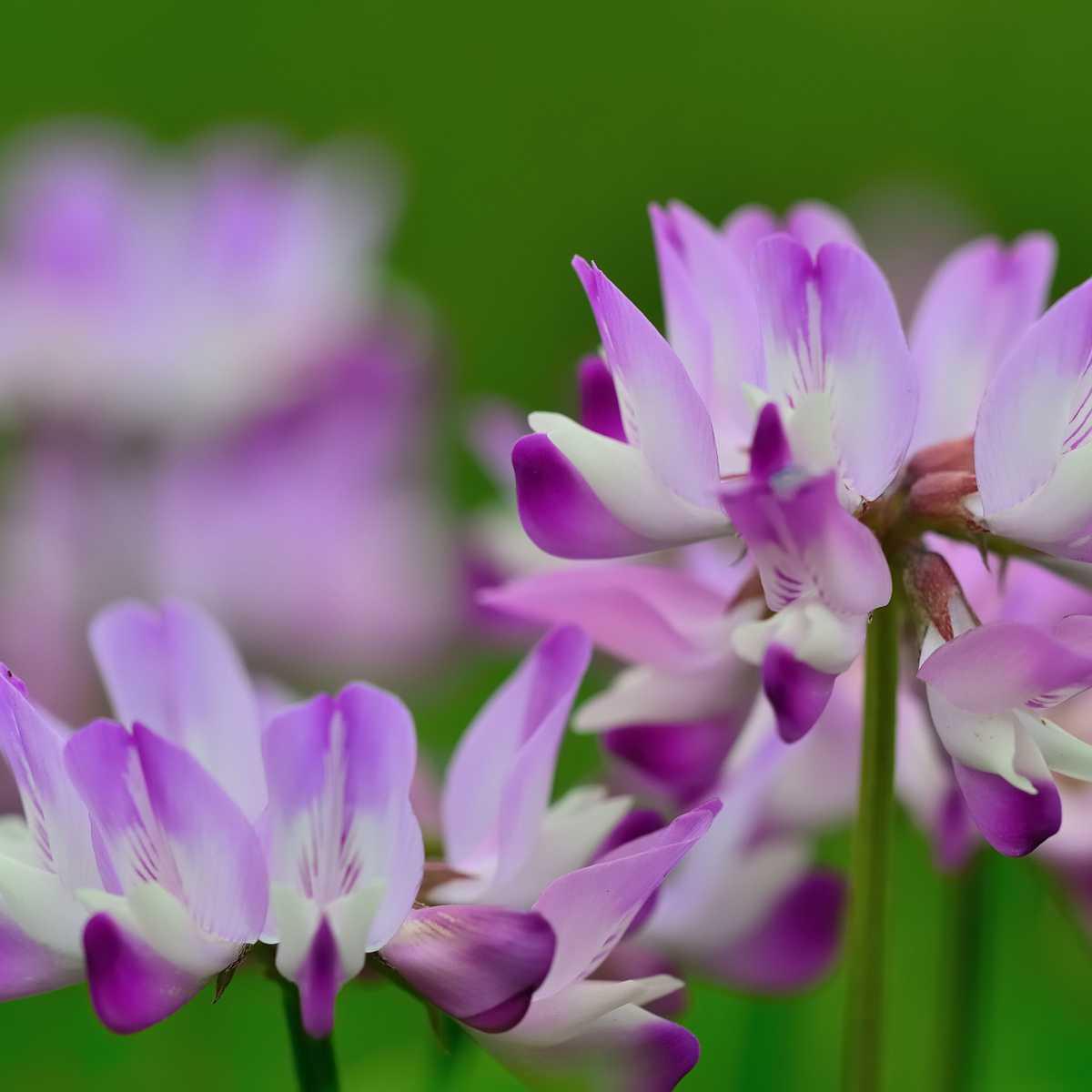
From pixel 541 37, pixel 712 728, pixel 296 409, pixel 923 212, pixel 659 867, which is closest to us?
pixel 659 867

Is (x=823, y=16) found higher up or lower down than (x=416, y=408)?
higher up

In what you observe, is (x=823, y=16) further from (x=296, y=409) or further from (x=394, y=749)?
(x=394, y=749)

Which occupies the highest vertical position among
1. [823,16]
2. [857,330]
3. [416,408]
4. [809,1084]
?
[823,16]

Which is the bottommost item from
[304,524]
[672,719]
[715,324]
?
[304,524]

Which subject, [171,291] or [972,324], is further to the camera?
[171,291]

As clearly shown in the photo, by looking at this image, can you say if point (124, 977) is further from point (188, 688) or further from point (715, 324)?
point (715, 324)

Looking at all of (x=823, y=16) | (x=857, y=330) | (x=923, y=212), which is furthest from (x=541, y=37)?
(x=857, y=330)

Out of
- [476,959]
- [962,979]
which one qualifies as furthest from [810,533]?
[962,979]

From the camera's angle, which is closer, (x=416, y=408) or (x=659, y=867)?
(x=659, y=867)
